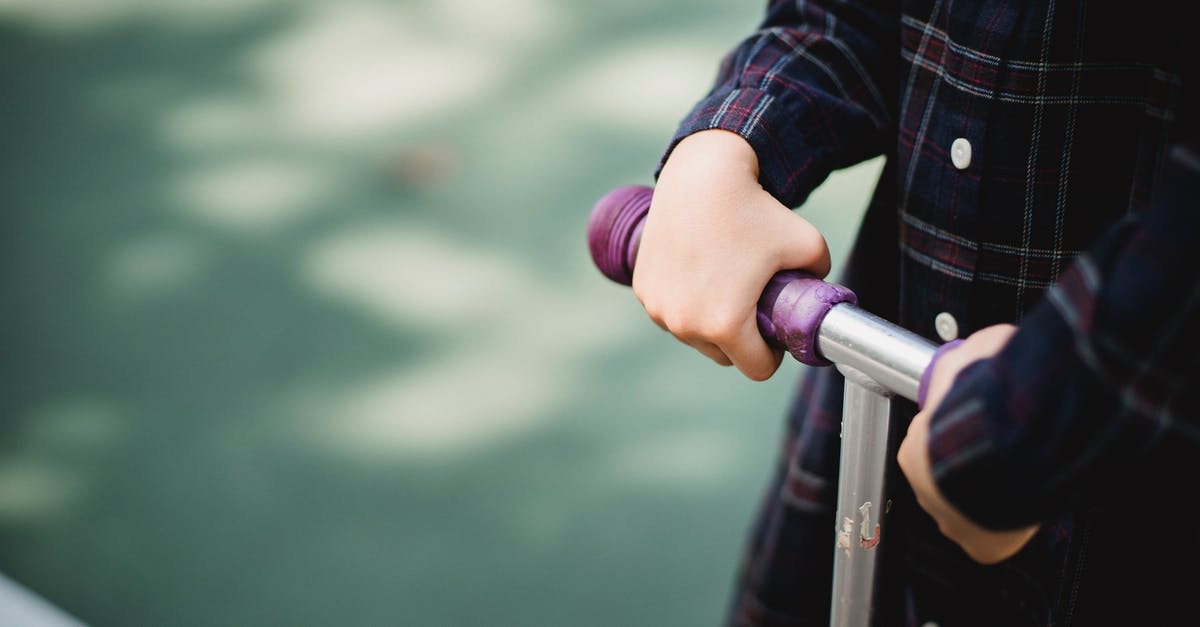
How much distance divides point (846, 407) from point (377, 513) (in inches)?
36.7

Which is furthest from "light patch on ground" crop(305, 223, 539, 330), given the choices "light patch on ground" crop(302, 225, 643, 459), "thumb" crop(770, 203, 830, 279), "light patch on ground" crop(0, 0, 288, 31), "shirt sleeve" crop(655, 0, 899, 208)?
"thumb" crop(770, 203, 830, 279)

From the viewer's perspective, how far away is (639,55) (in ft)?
6.59

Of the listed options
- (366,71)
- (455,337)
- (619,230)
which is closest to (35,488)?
(455,337)

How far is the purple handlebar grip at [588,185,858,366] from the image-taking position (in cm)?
55

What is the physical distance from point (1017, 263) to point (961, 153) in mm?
73

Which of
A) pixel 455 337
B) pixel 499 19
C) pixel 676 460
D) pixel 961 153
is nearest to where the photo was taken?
pixel 961 153

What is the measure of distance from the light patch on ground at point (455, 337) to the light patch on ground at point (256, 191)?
4.7 inches

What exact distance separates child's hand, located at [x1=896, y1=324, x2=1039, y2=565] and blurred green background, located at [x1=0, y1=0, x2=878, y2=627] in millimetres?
813

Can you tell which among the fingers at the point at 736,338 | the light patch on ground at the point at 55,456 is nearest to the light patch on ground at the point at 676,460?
the light patch on ground at the point at 55,456

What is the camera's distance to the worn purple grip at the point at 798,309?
55 centimetres

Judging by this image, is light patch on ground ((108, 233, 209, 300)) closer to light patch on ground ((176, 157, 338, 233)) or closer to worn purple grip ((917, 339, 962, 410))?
light patch on ground ((176, 157, 338, 233))

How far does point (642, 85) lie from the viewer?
6.39 feet

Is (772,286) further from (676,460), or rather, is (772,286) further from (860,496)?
(676,460)

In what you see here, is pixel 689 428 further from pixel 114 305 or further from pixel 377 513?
pixel 114 305
